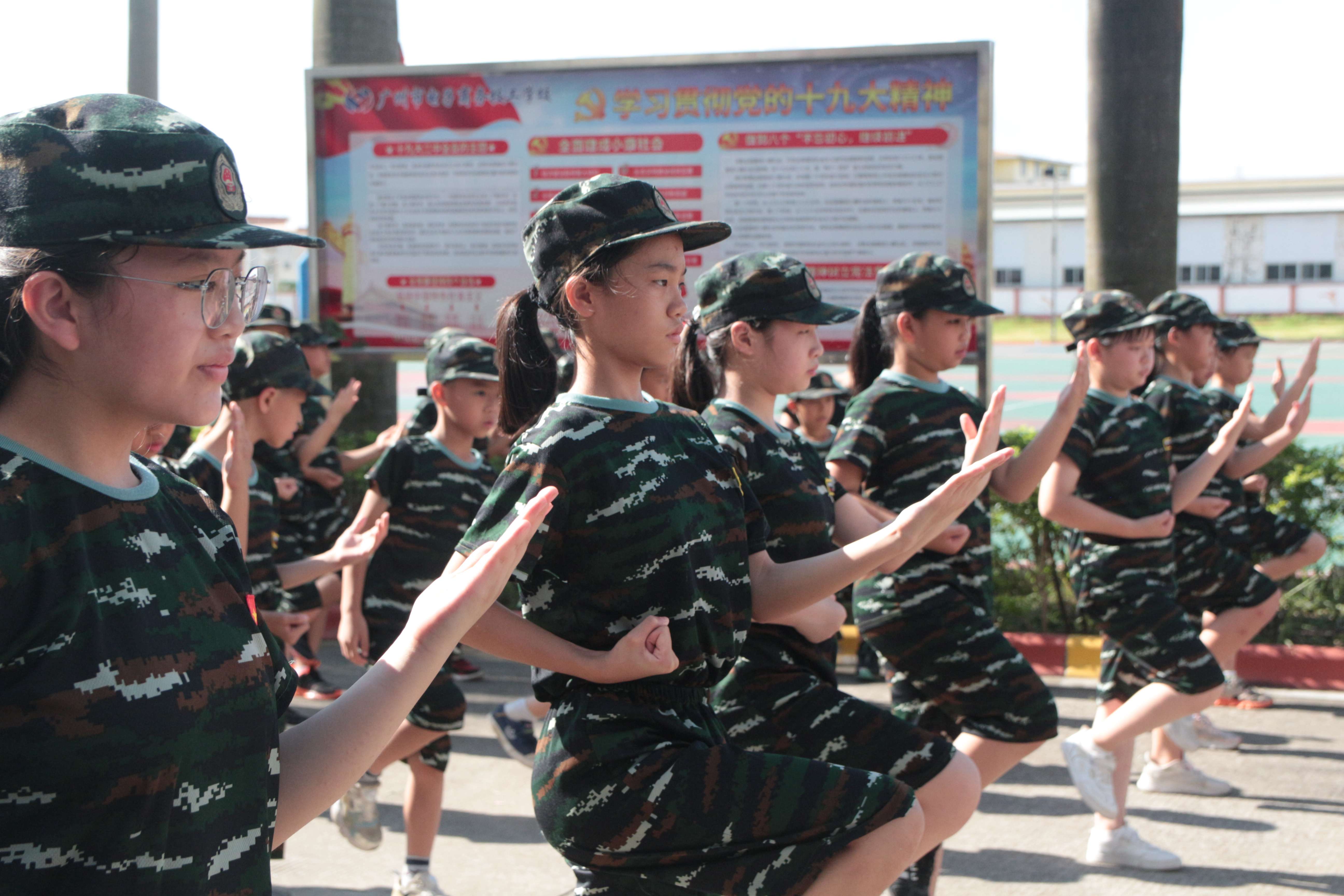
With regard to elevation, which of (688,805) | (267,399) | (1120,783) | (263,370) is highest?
(263,370)

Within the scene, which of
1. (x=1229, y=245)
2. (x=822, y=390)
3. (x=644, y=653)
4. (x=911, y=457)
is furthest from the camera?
(x=1229, y=245)

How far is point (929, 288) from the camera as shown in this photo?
418 cm

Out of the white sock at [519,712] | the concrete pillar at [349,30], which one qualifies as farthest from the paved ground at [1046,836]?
the concrete pillar at [349,30]

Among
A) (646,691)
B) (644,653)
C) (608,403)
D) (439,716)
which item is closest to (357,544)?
(608,403)

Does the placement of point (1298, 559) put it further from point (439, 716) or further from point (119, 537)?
point (119, 537)

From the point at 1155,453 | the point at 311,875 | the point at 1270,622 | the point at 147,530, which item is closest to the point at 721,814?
the point at 147,530

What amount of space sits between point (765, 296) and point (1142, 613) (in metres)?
2.21

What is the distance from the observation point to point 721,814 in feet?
7.78

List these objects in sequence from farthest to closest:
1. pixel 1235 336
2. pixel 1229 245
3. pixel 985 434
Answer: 1. pixel 1229 245
2. pixel 1235 336
3. pixel 985 434

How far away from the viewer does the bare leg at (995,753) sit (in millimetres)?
3789

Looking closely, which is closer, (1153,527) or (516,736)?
(1153,527)

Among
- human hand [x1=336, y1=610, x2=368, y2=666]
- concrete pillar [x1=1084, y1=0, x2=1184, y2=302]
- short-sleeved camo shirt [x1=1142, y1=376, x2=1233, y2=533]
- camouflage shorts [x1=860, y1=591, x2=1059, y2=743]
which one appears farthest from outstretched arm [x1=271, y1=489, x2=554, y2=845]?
concrete pillar [x1=1084, y1=0, x2=1184, y2=302]

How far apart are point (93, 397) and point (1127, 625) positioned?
414cm

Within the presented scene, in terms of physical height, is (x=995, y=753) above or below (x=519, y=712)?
above
